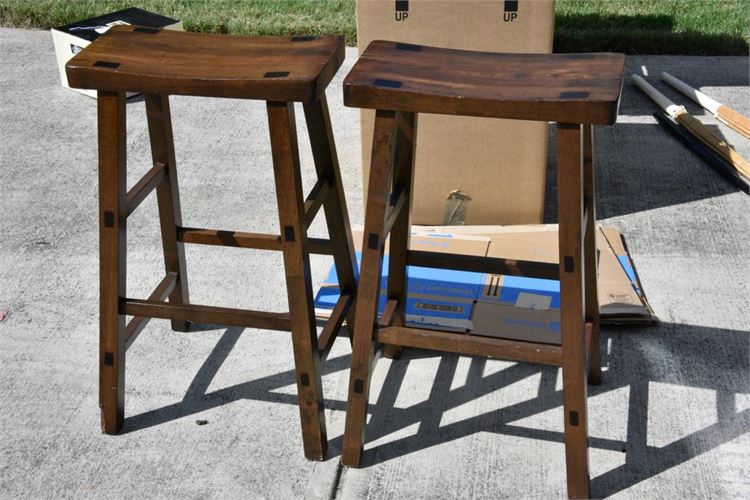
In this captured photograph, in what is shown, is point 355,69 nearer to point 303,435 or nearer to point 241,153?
point 303,435

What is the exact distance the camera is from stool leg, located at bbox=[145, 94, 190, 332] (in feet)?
8.91

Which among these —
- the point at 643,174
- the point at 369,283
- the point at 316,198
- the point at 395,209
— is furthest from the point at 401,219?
the point at 643,174

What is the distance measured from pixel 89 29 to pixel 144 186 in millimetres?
2291

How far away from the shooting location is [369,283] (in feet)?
7.68

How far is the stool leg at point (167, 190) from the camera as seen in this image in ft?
8.91

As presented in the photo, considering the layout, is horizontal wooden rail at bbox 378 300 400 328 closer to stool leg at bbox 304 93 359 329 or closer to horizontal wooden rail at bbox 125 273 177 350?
stool leg at bbox 304 93 359 329

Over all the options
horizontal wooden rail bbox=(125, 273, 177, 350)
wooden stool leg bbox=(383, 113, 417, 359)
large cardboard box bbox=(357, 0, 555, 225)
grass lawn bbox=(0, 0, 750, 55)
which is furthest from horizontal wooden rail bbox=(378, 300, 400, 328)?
grass lawn bbox=(0, 0, 750, 55)

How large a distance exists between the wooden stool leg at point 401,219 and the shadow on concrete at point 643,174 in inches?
40.1

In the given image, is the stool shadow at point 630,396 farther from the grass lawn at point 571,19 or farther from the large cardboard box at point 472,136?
the grass lawn at point 571,19

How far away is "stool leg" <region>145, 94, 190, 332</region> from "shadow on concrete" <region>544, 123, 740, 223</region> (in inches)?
54.2

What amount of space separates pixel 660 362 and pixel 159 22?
2.91 m

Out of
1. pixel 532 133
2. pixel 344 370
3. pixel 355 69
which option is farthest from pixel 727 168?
pixel 355 69

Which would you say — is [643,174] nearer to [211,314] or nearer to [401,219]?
[401,219]

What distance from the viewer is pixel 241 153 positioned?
4180 mm
